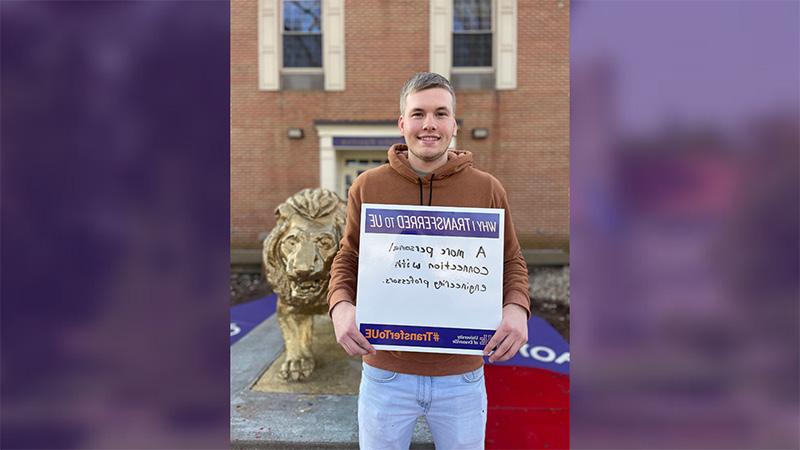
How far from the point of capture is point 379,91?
23.5ft

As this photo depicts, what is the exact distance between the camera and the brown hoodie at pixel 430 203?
4.12ft

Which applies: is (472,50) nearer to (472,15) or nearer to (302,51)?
(472,15)

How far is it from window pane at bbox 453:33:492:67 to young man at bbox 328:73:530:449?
6.45 metres

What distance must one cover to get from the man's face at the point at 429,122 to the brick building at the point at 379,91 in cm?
550

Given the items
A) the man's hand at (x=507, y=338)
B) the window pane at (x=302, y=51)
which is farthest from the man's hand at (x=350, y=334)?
the window pane at (x=302, y=51)

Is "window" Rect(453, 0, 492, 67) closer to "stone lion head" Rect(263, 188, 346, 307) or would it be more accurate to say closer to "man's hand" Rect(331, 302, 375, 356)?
"stone lion head" Rect(263, 188, 346, 307)

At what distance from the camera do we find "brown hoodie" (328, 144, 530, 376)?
126 cm

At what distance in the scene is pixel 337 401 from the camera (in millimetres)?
2562

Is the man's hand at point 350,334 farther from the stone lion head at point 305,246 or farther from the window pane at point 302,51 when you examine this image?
the window pane at point 302,51
